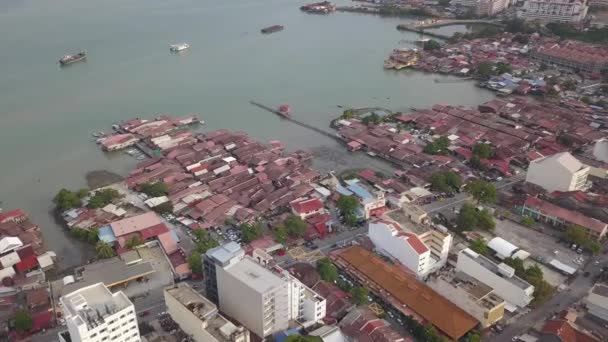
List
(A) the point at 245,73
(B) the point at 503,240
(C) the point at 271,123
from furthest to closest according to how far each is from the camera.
Result: (A) the point at 245,73, (C) the point at 271,123, (B) the point at 503,240

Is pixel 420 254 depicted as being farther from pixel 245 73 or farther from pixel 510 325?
pixel 245 73

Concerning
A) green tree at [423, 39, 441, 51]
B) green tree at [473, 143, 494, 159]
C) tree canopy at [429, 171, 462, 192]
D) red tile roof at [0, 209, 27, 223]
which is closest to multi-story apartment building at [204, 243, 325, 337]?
tree canopy at [429, 171, 462, 192]

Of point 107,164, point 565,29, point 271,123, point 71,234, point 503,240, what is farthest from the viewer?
point 565,29

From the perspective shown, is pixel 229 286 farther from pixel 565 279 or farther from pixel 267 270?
pixel 565 279

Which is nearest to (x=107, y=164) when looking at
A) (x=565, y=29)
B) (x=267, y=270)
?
(x=267, y=270)

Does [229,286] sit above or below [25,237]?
above

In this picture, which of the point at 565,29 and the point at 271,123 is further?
the point at 565,29

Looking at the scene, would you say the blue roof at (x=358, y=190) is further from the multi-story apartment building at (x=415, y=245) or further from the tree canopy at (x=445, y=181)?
the tree canopy at (x=445, y=181)

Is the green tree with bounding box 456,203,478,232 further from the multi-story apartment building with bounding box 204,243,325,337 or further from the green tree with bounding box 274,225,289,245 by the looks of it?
the multi-story apartment building with bounding box 204,243,325,337
